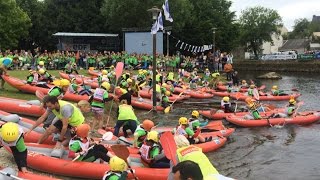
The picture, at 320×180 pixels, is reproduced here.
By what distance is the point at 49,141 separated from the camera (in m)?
9.70

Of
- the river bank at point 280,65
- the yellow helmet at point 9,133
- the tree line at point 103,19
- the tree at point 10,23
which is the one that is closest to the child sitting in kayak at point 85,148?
the yellow helmet at point 9,133

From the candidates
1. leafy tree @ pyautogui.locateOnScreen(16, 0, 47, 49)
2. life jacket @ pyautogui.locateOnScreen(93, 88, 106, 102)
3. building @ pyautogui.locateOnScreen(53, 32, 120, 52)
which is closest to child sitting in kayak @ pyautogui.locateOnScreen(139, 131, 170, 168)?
life jacket @ pyautogui.locateOnScreen(93, 88, 106, 102)

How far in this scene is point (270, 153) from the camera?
40.3 feet

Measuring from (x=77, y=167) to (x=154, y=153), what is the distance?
62.6 inches

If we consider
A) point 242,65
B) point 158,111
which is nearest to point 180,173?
point 158,111

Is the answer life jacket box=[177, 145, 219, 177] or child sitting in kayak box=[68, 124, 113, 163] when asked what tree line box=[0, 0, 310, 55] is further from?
life jacket box=[177, 145, 219, 177]

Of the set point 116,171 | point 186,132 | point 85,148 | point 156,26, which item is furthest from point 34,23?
point 116,171

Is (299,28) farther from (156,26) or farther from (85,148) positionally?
(85,148)

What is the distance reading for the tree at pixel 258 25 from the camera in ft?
215

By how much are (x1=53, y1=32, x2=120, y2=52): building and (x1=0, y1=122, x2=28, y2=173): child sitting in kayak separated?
31.0 meters

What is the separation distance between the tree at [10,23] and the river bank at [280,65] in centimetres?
2760

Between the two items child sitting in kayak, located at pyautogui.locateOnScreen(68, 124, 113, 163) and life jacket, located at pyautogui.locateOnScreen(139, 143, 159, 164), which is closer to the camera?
child sitting in kayak, located at pyautogui.locateOnScreen(68, 124, 113, 163)

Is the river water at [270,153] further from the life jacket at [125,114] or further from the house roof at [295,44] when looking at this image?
the house roof at [295,44]

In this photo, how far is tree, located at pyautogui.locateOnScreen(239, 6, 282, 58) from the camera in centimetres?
6562
